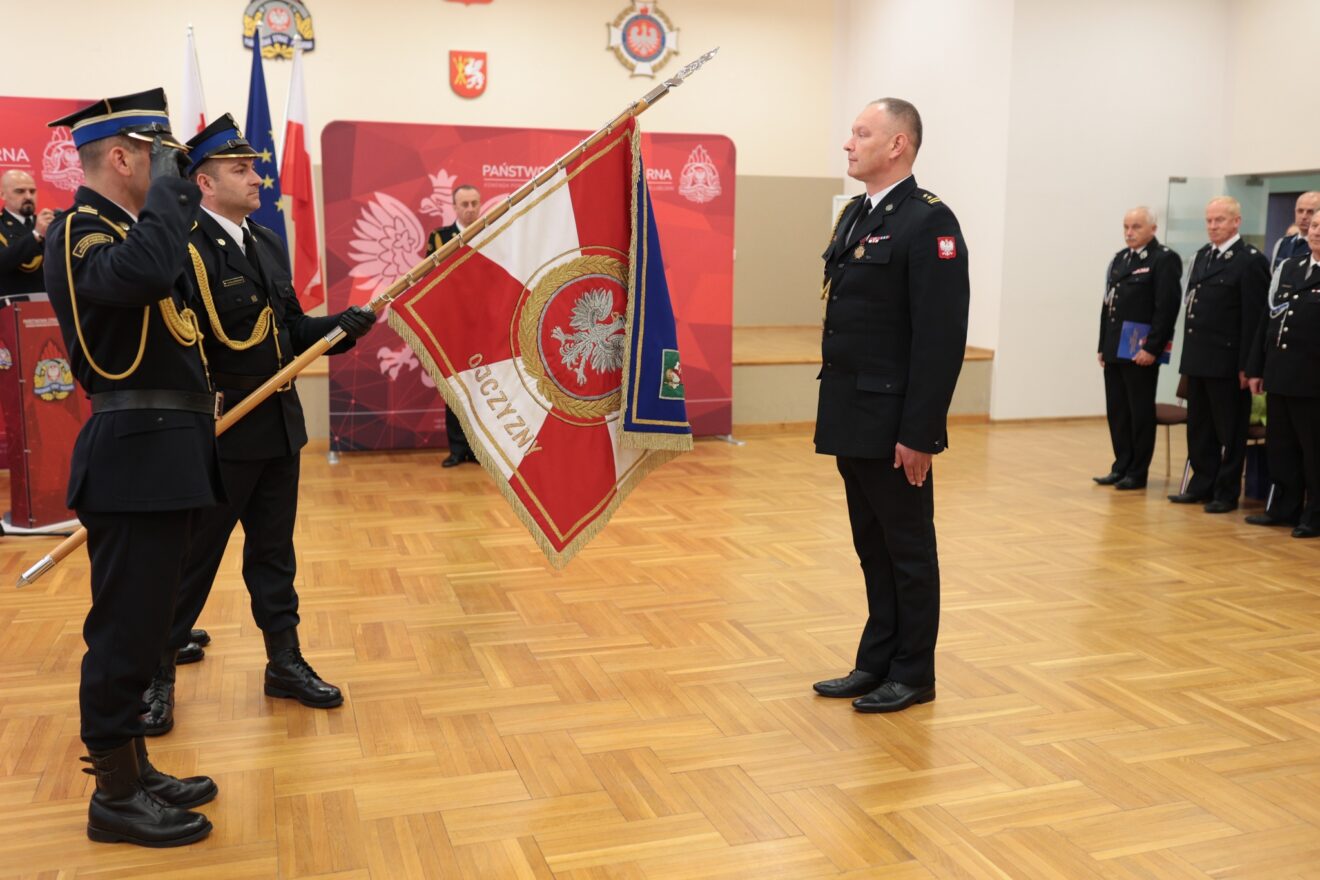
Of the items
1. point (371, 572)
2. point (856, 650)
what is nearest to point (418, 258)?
point (371, 572)

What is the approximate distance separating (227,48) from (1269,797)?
9.46 meters

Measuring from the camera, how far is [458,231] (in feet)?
23.2

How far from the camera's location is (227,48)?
973 centimetres

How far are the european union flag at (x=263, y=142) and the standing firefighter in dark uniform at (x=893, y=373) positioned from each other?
12.0 ft

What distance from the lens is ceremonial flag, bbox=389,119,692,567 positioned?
3.37 m

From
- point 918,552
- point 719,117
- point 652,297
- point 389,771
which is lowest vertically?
point 389,771

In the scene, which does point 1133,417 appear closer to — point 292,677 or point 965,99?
point 965,99

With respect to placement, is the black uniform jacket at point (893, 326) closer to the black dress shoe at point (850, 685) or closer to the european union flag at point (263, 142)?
the black dress shoe at point (850, 685)

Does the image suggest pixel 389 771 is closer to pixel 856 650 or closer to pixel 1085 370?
pixel 856 650

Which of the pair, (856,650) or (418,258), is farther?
(418,258)

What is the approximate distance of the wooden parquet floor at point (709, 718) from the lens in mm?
2533

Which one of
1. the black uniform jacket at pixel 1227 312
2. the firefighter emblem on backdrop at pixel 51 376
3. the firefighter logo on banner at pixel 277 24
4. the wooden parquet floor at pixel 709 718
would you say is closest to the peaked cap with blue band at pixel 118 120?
the wooden parquet floor at pixel 709 718

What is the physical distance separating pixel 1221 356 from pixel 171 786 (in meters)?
5.57

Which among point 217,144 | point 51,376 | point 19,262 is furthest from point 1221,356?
point 19,262
